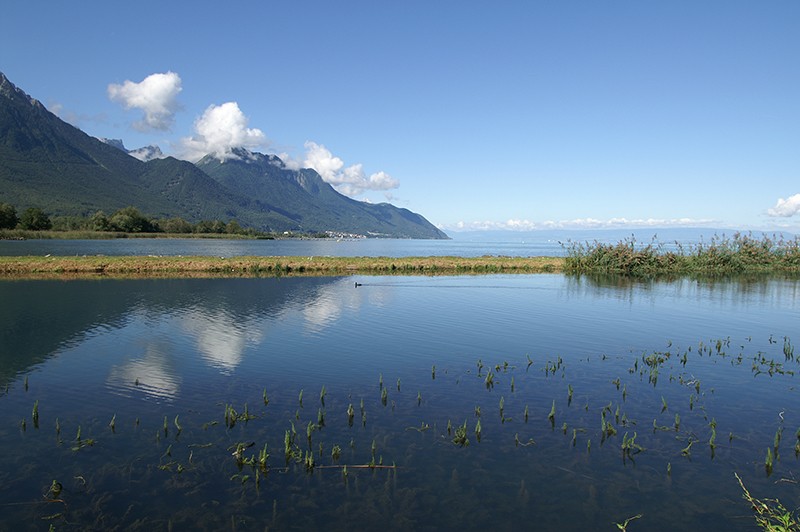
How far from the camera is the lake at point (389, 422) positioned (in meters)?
10.8

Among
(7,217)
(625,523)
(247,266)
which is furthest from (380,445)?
(7,217)

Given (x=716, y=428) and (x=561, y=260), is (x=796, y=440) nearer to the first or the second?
(x=716, y=428)

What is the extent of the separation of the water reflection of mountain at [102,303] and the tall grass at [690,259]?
43.3 meters

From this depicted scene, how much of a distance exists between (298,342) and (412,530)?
57.3 ft

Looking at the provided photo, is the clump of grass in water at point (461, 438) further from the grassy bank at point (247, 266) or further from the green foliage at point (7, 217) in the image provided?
the green foliage at point (7, 217)

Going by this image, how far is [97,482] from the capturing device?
11562 mm

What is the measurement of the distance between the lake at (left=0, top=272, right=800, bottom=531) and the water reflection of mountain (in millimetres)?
350

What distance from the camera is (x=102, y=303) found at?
3897 centimetres

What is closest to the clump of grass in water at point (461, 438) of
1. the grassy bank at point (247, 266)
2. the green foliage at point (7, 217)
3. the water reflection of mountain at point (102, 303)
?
the water reflection of mountain at point (102, 303)

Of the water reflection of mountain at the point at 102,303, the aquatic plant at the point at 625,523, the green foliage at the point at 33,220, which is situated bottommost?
the aquatic plant at the point at 625,523

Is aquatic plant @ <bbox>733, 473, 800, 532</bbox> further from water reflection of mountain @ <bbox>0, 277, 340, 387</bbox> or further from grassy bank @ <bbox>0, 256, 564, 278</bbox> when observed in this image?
grassy bank @ <bbox>0, 256, 564, 278</bbox>

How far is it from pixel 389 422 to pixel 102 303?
33.1 metres

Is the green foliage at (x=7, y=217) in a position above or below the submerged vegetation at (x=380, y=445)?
above

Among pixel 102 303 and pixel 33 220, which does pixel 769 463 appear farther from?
pixel 33 220
